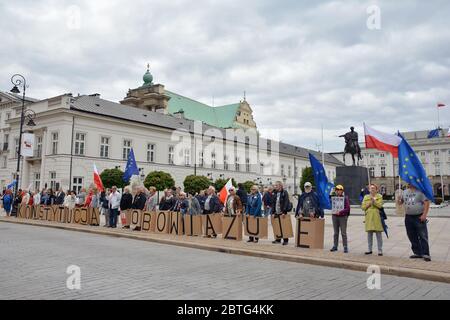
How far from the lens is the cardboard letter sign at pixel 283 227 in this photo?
1220 cm

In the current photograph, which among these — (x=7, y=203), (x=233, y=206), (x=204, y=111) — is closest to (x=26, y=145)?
(x=7, y=203)

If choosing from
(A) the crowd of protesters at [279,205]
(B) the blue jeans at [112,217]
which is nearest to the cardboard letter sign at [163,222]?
(A) the crowd of protesters at [279,205]

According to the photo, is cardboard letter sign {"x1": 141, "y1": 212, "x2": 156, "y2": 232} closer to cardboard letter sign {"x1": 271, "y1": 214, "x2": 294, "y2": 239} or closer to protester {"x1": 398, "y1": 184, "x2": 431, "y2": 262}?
cardboard letter sign {"x1": 271, "y1": 214, "x2": 294, "y2": 239}

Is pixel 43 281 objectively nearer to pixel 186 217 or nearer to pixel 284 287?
pixel 284 287

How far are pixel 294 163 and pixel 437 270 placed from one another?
75870mm

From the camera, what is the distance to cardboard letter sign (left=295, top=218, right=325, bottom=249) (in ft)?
36.4

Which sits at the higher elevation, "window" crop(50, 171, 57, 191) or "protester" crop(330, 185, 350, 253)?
"window" crop(50, 171, 57, 191)

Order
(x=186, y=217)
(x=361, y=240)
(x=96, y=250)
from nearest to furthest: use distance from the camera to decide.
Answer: (x=96, y=250)
(x=361, y=240)
(x=186, y=217)

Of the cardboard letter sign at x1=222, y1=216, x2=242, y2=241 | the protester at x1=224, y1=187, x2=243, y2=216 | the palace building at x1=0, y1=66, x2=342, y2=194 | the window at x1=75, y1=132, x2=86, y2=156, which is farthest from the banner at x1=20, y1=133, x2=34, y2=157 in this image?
the cardboard letter sign at x1=222, y1=216, x2=242, y2=241

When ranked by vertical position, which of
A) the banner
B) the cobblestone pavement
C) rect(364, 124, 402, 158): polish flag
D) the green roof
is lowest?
the cobblestone pavement

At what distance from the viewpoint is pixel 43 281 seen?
22.2 feet

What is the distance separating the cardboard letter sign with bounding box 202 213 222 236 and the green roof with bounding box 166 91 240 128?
6406 centimetres
